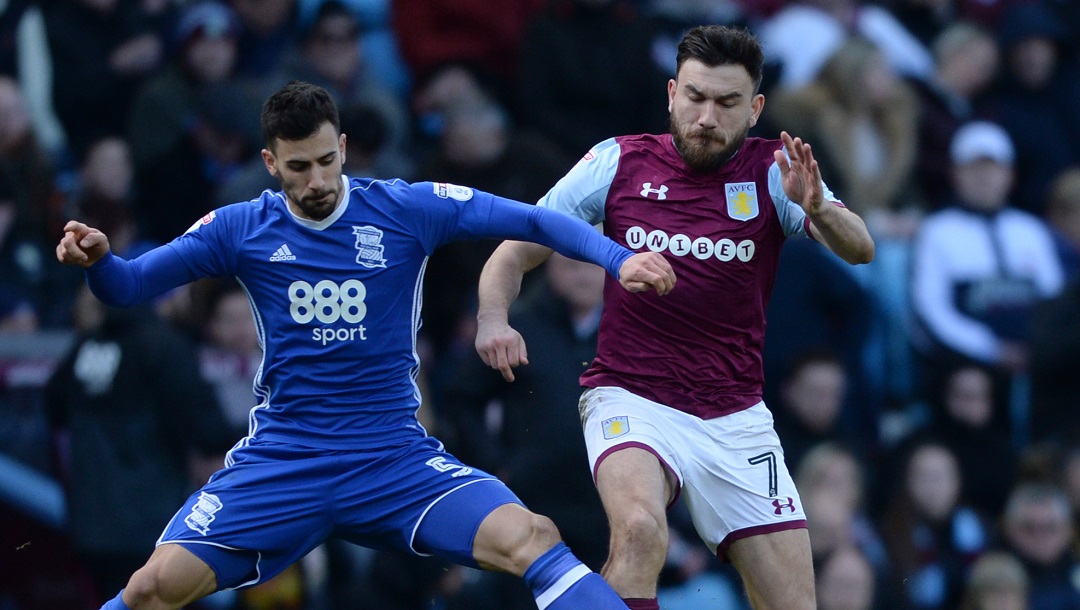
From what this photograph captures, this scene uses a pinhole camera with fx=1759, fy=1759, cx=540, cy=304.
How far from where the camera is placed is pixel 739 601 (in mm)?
10141

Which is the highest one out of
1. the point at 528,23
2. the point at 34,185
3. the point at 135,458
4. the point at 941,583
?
the point at 528,23

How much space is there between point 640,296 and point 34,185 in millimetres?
4907

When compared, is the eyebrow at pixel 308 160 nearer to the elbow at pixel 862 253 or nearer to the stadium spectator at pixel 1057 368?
the elbow at pixel 862 253

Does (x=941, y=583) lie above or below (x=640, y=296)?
below

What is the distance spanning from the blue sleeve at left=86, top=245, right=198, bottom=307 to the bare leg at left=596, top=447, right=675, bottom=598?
1919 millimetres

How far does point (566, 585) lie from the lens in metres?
6.92

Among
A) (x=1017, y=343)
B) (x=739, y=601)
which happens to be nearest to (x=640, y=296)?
(x=739, y=601)

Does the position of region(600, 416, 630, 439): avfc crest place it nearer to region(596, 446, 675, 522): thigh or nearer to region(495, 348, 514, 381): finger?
region(596, 446, 675, 522): thigh

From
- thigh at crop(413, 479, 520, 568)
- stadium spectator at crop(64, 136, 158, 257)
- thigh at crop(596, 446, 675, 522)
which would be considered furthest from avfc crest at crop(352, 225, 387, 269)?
stadium spectator at crop(64, 136, 158, 257)

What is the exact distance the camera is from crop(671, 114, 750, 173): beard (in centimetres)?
737

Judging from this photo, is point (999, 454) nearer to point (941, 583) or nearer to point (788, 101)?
point (941, 583)

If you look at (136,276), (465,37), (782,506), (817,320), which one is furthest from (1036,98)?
(136,276)

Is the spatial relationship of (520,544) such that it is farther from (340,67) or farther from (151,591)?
(340,67)

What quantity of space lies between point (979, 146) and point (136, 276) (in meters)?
6.49
